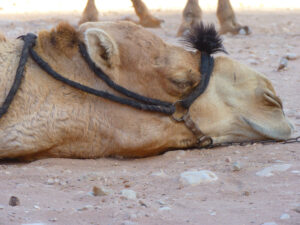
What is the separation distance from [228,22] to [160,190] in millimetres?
6595

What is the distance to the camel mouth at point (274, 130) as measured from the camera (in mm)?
3972

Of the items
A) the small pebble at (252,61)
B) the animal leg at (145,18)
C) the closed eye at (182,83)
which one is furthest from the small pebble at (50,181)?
the animal leg at (145,18)

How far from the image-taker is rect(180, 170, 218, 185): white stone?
3.31 m

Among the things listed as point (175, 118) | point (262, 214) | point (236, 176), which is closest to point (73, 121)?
point (175, 118)

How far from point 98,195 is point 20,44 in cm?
126

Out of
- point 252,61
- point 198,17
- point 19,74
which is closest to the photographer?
point 19,74

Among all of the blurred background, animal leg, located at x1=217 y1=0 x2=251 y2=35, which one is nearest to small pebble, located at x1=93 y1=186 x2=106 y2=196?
animal leg, located at x1=217 y1=0 x2=251 y2=35

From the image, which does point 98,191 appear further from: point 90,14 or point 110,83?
point 90,14

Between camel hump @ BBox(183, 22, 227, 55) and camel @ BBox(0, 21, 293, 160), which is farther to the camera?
camel hump @ BBox(183, 22, 227, 55)

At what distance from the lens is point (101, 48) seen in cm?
376

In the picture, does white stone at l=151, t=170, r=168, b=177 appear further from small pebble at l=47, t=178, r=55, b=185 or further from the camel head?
small pebble at l=47, t=178, r=55, b=185

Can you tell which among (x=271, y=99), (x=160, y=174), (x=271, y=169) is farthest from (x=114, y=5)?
(x=271, y=169)

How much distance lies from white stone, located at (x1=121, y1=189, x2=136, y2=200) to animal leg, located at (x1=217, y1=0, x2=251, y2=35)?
21.7ft

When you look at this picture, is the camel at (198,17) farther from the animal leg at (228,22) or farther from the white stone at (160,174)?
the white stone at (160,174)
